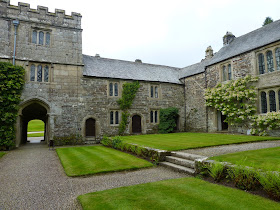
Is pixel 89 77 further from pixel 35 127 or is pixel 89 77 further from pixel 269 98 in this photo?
pixel 35 127

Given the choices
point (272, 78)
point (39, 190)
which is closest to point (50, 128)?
point (39, 190)

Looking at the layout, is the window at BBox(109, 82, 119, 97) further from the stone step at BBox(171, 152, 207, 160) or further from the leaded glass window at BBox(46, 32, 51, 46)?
the stone step at BBox(171, 152, 207, 160)

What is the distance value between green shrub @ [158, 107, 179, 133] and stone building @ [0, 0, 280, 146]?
594 millimetres

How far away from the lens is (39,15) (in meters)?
14.9

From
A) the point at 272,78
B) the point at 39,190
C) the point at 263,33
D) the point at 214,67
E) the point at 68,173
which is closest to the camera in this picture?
the point at 39,190

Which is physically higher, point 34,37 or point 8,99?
point 34,37

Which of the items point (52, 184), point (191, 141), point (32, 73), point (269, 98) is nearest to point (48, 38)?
point (32, 73)

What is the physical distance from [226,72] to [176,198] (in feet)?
47.8

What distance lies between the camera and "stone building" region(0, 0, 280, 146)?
44.7 ft

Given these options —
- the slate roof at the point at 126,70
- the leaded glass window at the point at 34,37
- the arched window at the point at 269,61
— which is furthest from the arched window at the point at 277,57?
the leaded glass window at the point at 34,37

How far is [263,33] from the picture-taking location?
14.6 m

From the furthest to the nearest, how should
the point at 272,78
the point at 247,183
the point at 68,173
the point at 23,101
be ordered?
the point at 23,101 < the point at 272,78 < the point at 68,173 < the point at 247,183

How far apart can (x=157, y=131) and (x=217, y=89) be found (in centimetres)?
727

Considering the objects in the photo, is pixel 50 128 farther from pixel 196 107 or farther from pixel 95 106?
pixel 196 107
